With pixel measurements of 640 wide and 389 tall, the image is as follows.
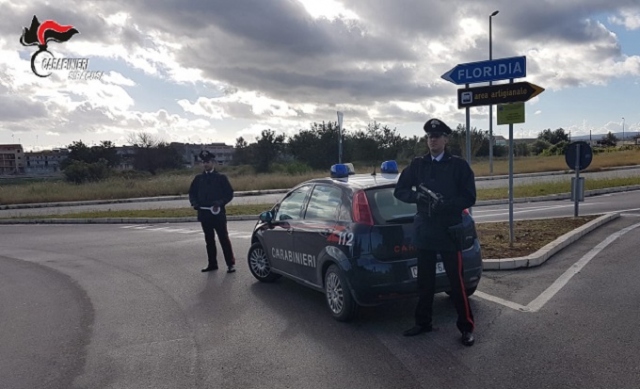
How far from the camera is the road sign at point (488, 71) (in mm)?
8193

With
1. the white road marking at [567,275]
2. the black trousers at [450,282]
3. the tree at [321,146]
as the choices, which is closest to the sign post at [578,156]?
the white road marking at [567,275]

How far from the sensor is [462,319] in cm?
456

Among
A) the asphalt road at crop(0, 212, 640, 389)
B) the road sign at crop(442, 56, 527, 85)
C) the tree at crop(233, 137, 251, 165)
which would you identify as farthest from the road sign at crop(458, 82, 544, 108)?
the tree at crop(233, 137, 251, 165)

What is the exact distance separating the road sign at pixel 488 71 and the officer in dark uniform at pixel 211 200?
4.13 m

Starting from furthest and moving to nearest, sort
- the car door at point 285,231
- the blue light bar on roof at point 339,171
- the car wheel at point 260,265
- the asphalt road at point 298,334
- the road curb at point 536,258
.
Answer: the road curb at point 536,258 → the car wheel at point 260,265 → the car door at point 285,231 → the blue light bar on roof at point 339,171 → the asphalt road at point 298,334

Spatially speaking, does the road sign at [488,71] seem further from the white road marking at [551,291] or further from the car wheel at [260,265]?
the car wheel at [260,265]

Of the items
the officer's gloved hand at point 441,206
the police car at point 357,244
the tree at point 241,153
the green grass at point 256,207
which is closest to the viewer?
the officer's gloved hand at point 441,206

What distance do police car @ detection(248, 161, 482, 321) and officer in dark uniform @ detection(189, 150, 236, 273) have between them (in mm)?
2030

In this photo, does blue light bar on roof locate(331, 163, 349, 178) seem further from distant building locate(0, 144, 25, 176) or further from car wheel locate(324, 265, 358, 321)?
distant building locate(0, 144, 25, 176)

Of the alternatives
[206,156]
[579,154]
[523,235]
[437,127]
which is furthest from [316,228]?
[579,154]

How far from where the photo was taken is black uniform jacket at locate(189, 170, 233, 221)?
8.09 metres

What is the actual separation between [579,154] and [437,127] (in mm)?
8406

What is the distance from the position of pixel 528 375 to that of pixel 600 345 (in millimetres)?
966

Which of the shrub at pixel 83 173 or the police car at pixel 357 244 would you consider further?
the shrub at pixel 83 173
